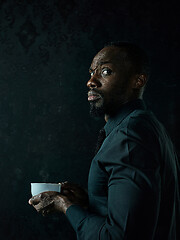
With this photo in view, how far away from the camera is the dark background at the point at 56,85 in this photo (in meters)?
1.43

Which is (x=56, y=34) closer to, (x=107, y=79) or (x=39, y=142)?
(x=39, y=142)

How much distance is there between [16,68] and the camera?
5.02 ft

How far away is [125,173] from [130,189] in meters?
0.04

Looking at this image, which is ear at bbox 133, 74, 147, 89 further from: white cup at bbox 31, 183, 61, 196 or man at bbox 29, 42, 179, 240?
white cup at bbox 31, 183, 61, 196

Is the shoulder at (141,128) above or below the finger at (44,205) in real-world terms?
above

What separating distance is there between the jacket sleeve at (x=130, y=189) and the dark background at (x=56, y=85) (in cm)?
83

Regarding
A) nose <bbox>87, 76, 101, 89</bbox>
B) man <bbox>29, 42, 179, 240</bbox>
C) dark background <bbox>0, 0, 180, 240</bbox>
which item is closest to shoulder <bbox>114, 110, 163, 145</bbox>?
man <bbox>29, 42, 179, 240</bbox>

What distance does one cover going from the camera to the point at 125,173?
1.85ft

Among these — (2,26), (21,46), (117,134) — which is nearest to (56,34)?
(21,46)

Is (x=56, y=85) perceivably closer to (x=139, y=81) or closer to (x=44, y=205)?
(x=139, y=81)

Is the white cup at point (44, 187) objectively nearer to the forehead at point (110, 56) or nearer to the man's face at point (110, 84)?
the man's face at point (110, 84)

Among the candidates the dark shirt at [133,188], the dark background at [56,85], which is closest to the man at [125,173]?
the dark shirt at [133,188]

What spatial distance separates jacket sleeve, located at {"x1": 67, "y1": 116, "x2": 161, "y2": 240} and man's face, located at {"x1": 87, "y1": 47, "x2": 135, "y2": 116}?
216 millimetres

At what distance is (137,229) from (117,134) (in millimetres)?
239
